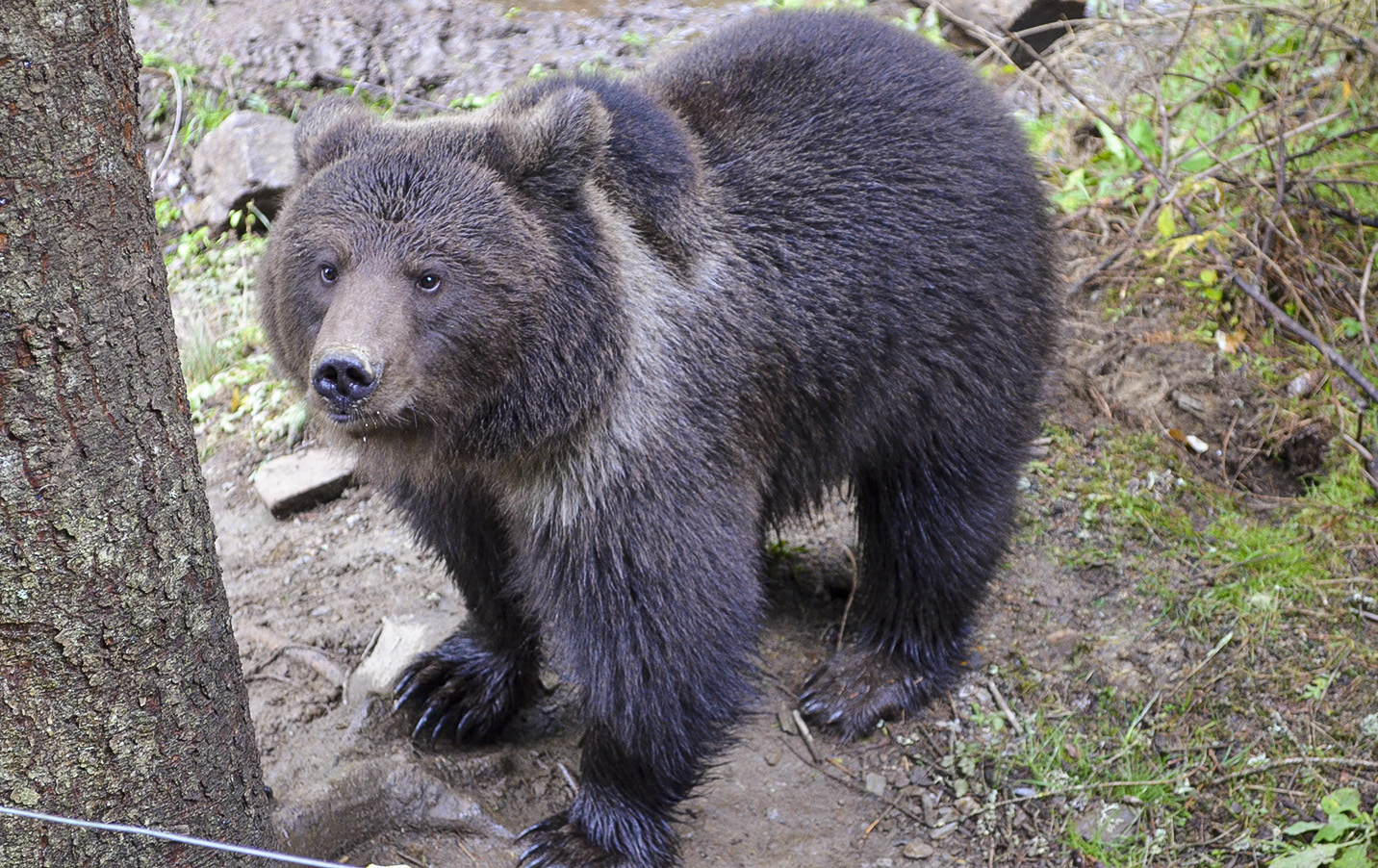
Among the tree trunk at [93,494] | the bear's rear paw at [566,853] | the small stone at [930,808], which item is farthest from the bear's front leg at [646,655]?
the tree trunk at [93,494]

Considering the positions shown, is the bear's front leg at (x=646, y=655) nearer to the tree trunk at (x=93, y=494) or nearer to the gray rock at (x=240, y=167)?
the tree trunk at (x=93, y=494)

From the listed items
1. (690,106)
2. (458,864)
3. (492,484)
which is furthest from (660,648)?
(690,106)

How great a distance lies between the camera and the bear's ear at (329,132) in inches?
136

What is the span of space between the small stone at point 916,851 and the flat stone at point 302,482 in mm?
2988

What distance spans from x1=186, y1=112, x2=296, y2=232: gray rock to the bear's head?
4.10 metres

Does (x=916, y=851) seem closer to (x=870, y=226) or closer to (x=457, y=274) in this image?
(x=870, y=226)

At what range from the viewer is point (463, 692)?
4449 millimetres

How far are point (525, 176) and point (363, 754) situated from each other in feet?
7.33

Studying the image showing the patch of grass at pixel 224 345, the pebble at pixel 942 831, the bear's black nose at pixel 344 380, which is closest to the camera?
the bear's black nose at pixel 344 380

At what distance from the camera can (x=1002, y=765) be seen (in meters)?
4.41

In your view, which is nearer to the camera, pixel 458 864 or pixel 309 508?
→ pixel 458 864

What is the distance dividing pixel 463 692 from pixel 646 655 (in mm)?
Result: 1120

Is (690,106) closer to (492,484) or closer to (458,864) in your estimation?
(492,484)

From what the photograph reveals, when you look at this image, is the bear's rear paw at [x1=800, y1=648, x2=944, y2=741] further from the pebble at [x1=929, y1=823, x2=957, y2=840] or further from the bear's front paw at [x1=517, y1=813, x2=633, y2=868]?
the bear's front paw at [x1=517, y1=813, x2=633, y2=868]
